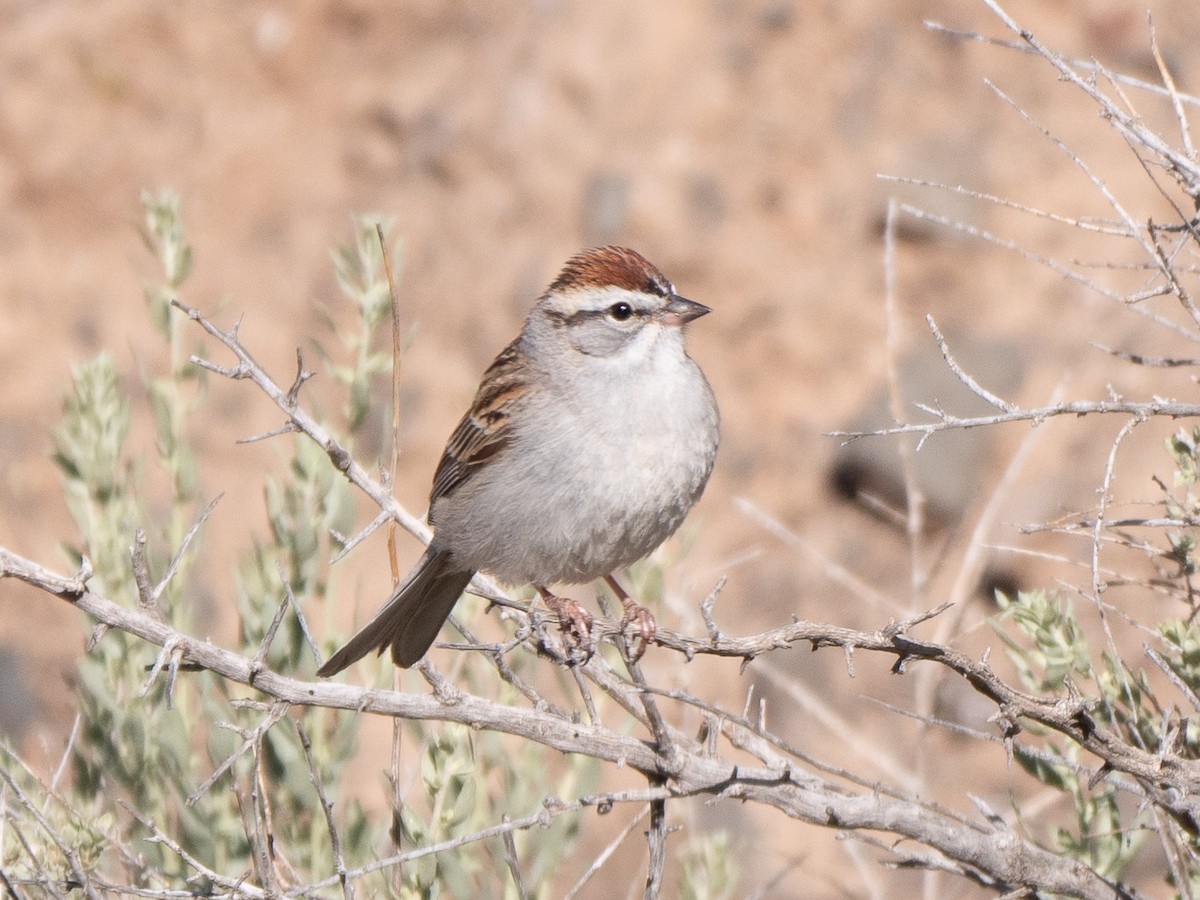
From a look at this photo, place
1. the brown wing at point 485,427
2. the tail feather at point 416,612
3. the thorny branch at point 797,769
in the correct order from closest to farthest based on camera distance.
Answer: the thorny branch at point 797,769, the tail feather at point 416,612, the brown wing at point 485,427

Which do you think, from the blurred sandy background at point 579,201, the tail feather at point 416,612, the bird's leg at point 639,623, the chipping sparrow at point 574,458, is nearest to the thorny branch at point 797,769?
the bird's leg at point 639,623

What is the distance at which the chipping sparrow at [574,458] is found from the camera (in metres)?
3.81

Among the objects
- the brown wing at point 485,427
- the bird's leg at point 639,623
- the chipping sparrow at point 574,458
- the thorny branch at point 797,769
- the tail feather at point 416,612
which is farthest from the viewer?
the brown wing at point 485,427

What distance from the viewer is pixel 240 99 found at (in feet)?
26.8

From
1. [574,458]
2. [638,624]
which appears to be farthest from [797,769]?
[574,458]

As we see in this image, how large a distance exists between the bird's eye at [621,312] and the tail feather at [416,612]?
86 centimetres

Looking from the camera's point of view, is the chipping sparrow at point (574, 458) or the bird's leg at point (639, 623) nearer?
the bird's leg at point (639, 623)

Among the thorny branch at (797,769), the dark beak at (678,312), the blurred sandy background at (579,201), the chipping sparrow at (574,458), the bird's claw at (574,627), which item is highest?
the blurred sandy background at (579,201)

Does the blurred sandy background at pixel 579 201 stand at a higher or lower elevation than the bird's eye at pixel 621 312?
higher

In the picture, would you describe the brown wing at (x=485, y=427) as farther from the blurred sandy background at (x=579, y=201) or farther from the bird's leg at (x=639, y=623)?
the blurred sandy background at (x=579, y=201)

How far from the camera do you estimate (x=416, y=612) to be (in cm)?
416

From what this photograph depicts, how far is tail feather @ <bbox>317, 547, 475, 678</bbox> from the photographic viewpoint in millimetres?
3924

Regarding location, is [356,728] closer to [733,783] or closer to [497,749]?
[497,749]

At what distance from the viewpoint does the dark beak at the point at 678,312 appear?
426cm
